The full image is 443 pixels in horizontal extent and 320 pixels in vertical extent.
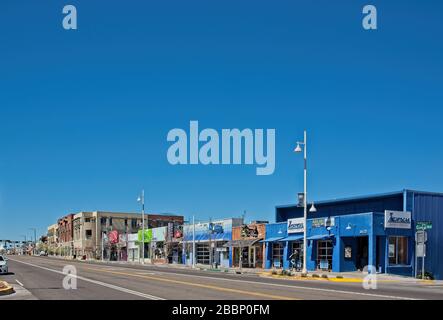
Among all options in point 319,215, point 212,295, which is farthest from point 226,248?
point 212,295

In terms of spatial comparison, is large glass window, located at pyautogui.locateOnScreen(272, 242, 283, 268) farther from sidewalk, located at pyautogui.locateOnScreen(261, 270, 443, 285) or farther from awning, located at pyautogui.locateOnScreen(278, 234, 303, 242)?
sidewalk, located at pyautogui.locateOnScreen(261, 270, 443, 285)

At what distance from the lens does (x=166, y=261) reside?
89.9 m

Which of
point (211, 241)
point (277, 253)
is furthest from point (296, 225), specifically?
point (211, 241)

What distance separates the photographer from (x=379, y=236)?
153 feet

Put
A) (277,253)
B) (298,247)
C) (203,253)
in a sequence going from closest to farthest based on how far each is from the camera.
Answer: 1. (298,247)
2. (277,253)
3. (203,253)

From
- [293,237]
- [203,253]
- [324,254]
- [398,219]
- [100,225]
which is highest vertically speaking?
[398,219]

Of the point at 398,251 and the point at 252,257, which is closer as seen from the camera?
the point at 398,251

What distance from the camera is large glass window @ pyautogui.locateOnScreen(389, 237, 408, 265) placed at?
4659cm

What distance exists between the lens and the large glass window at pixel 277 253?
192ft

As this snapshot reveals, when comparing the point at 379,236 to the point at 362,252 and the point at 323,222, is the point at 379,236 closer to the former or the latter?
the point at 362,252

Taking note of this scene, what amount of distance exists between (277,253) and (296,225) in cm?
560

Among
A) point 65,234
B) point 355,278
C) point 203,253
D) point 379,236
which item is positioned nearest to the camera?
A: point 355,278

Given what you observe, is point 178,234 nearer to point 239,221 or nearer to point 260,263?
point 239,221
